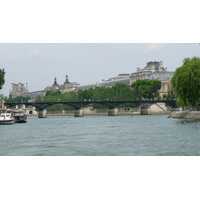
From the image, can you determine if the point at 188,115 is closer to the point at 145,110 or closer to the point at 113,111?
the point at 145,110

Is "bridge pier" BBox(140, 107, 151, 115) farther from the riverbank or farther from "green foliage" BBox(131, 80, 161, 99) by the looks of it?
the riverbank

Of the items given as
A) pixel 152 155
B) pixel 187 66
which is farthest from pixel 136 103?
pixel 152 155

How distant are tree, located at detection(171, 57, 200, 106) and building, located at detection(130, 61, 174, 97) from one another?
187 ft

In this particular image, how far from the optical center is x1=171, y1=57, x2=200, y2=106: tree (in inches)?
1941

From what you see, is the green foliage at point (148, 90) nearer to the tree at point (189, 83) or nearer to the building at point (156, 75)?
the building at point (156, 75)

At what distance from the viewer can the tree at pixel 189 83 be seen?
49.3 meters

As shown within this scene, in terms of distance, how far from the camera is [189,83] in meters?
49.7

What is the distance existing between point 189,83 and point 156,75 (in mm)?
77374

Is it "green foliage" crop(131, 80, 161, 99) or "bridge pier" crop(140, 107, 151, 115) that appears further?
"green foliage" crop(131, 80, 161, 99)

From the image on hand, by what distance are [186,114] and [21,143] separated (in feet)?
105

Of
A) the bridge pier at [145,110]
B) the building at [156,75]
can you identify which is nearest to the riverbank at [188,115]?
the bridge pier at [145,110]

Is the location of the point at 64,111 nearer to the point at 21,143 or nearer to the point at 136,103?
the point at 136,103

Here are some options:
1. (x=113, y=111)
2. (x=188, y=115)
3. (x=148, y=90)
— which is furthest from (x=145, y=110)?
Answer: (x=188, y=115)

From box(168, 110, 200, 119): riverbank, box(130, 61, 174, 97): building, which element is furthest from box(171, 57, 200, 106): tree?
box(130, 61, 174, 97): building
